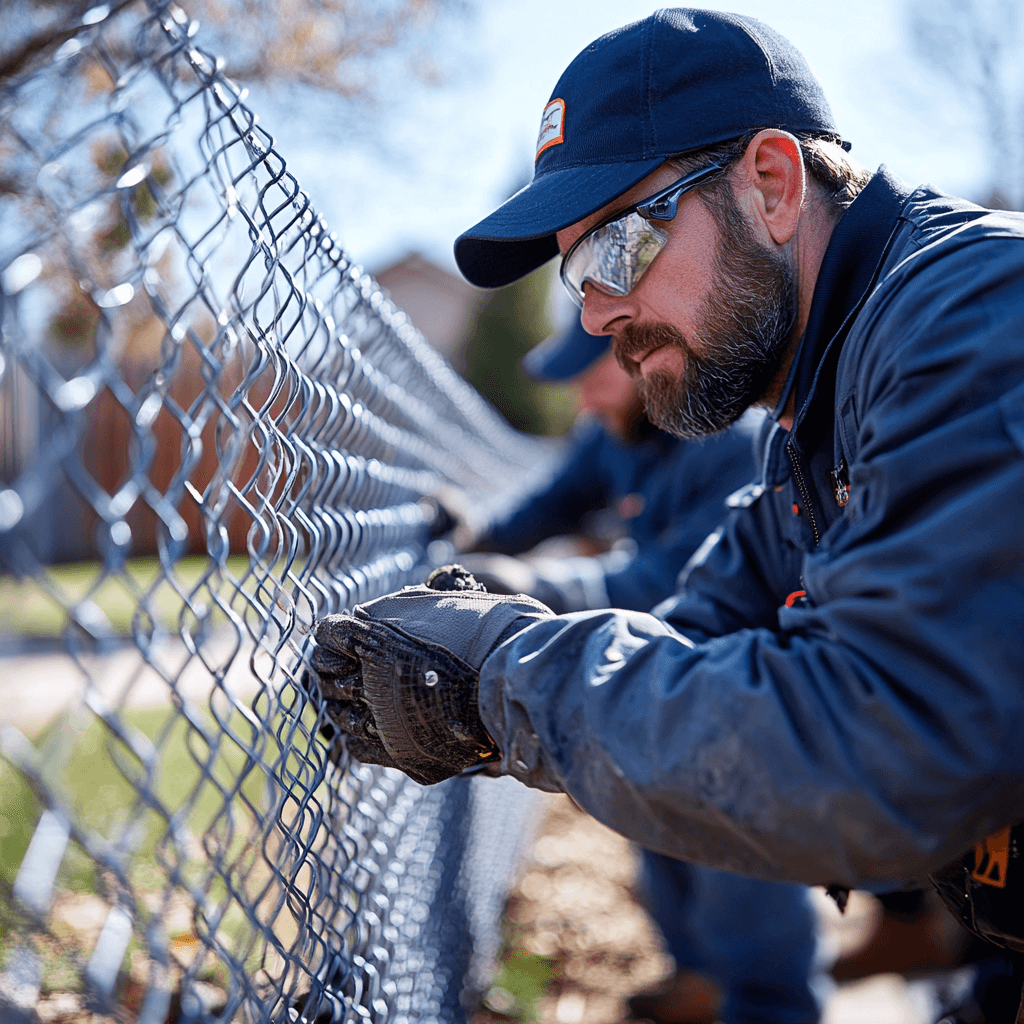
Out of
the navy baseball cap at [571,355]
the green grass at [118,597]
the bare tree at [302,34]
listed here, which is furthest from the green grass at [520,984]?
the bare tree at [302,34]

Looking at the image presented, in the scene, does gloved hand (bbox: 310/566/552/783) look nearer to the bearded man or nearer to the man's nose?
the bearded man

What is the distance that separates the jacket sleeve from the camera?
1039 millimetres

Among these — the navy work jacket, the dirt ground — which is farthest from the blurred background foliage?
the dirt ground

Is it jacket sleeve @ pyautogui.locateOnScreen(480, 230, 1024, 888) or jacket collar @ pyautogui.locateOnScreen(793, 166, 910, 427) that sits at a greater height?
jacket collar @ pyautogui.locateOnScreen(793, 166, 910, 427)

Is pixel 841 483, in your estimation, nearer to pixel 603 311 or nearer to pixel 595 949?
pixel 603 311

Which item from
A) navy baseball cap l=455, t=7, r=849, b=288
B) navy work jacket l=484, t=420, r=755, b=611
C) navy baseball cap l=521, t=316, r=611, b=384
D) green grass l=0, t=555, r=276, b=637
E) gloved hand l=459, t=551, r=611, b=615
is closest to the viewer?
green grass l=0, t=555, r=276, b=637

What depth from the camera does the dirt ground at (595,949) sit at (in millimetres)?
3191

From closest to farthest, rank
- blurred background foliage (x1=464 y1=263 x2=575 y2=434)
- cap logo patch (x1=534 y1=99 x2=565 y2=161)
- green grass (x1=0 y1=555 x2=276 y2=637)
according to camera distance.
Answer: green grass (x1=0 y1=555 x2=276 y2=637), cap logo patch (x1=534 y1=99 x2=565 y2=161), blurred background foliage (x1=464 y1=263 x2=575 y2=434)

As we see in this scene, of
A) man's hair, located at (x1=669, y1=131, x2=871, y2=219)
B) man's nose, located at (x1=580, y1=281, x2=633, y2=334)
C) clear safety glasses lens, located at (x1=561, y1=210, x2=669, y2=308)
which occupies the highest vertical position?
man's hair, located at (x1=669, y1=131, x2=871, y2=219)

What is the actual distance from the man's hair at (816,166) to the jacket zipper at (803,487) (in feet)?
1.65

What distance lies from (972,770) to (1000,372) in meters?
0.50

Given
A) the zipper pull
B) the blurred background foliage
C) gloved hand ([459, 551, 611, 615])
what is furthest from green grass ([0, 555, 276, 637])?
the blurred background foliage

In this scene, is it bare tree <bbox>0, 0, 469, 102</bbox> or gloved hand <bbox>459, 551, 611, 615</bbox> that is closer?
gloved hand <bbox>459, 551, 611, 615</bbox>

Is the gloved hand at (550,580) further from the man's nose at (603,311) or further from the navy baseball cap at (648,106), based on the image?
the navy baseball cap at (648,106)
